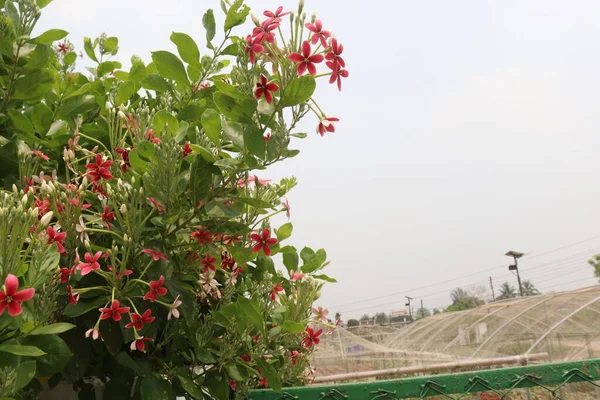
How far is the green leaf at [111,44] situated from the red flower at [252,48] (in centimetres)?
94

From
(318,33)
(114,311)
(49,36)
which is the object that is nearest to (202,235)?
(114,311)

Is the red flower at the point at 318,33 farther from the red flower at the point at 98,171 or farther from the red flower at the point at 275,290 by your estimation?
the red flower at the point at 275,290

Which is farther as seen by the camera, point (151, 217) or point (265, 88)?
point (151, 217)

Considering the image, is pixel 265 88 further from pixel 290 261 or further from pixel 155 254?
pixel 290 261

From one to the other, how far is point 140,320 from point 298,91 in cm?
47

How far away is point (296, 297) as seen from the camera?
3.75 ft

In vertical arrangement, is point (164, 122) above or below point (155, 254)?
above

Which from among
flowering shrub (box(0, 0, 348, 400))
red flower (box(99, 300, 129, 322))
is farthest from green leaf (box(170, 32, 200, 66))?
red flower (box(99, 300, 129, 322))

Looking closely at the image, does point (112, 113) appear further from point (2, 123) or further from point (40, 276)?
point (40, 276)

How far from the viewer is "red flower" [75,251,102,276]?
2.56 feet

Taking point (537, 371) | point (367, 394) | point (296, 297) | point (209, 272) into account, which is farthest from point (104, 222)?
point (537, 371)

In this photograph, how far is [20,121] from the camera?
0.98 metres

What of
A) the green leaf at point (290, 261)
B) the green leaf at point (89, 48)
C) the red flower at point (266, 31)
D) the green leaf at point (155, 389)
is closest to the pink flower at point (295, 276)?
the green leaf at point (290, 261)

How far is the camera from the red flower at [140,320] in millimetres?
832
